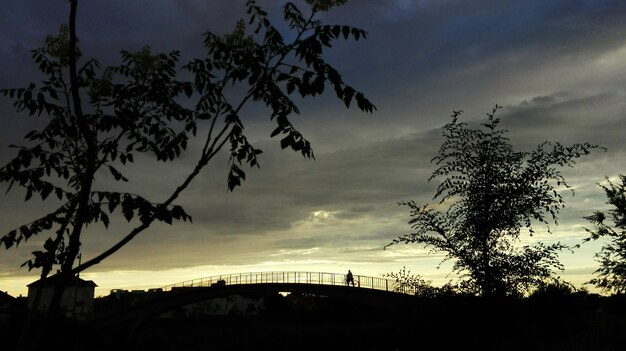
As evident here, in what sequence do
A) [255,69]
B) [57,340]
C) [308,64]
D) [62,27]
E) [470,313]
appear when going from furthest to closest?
[57,340] → [470,313] → [62,27] → [255,69] → [308,64]

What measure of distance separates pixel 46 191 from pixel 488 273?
22899mm

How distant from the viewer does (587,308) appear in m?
30.4

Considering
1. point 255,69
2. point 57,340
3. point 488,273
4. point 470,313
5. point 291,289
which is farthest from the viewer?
point 291,289

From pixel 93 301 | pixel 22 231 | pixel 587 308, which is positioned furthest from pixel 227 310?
pixel 22 231

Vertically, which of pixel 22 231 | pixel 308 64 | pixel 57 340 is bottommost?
pixel 57 340

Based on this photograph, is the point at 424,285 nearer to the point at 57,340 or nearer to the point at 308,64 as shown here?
the point at 308,64

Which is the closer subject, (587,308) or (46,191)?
(46,191)

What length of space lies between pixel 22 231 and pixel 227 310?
15056 centimetres

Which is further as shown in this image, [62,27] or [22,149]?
[62,27]

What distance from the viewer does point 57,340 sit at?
54.4 meters

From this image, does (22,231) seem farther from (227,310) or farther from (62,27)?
(227,310)

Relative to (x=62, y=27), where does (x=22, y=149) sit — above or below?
below

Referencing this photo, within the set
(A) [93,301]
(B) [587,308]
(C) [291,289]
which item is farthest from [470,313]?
(A) [93,301]

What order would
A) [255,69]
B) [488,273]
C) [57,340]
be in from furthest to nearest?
[57,340] → [488,273] → [255,69]
